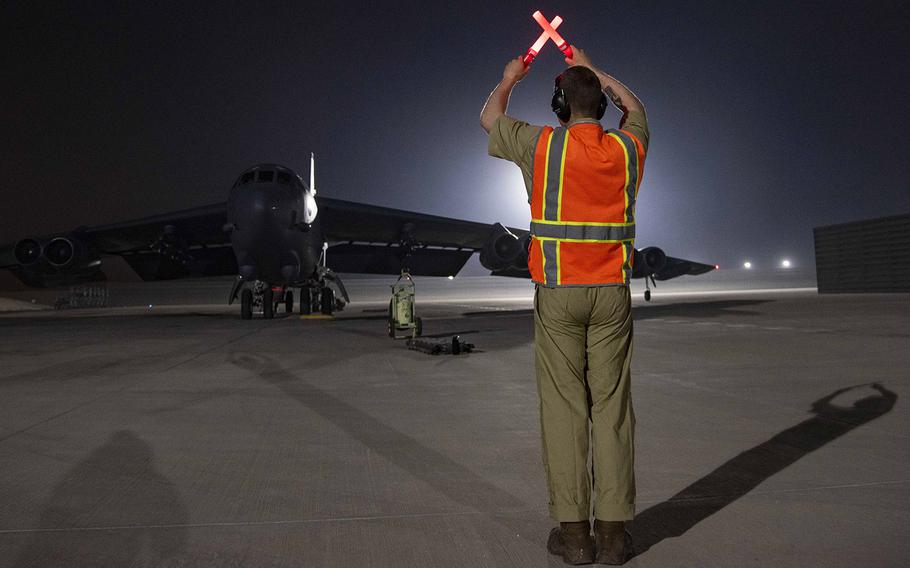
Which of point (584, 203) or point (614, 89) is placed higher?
point (614, 89)

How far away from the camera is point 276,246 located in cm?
1612

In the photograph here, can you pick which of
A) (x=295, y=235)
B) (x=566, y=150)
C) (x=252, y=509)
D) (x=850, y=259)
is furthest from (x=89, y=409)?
(x=850, y=259)

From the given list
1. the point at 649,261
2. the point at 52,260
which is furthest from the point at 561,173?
the point at 649,261

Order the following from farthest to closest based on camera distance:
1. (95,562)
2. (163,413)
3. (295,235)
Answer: (295,235) → (163,413) → (95,562)

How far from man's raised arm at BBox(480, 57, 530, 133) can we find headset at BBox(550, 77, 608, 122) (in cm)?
17

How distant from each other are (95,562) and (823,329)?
12.6 meters

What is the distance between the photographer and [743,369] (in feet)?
24.5

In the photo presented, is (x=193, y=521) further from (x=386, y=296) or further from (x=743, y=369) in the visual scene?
(x=386, y=296)

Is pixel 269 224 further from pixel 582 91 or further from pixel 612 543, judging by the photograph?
pixel 612 543

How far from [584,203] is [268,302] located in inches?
711

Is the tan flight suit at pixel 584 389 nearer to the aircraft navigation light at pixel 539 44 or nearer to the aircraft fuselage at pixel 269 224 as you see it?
the aircraft navigation light at pixel 539 44

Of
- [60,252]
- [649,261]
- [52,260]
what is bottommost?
[649,261]

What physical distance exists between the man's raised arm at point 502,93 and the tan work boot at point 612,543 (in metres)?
1.62

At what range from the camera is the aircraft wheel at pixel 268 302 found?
19516mm
